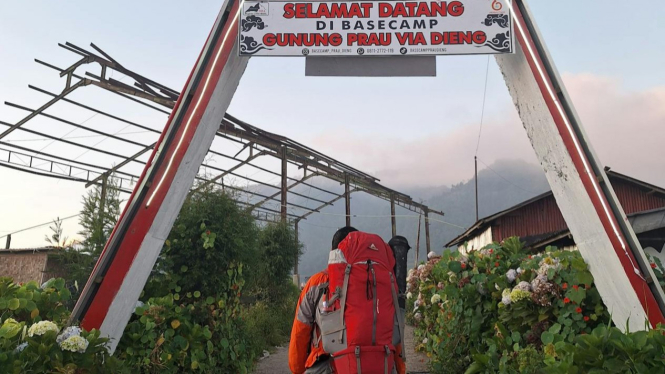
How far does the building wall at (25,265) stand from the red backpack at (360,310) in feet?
40.5

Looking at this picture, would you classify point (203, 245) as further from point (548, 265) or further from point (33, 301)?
point (548, 265)

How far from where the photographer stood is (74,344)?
3.95 metres

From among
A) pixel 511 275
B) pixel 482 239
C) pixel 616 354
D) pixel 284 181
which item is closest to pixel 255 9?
pixel 511 275

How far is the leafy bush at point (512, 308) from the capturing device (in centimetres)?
509

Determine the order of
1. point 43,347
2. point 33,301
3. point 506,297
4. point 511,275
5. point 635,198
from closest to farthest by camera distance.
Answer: point 43,347 → point 33,301 → point 506,297 → point 511,275 → point 635,198

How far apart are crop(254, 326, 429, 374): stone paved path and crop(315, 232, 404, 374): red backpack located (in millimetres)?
5846

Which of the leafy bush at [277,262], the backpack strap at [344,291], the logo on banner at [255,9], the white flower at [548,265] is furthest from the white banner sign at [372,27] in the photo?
the leafy bush at [277,262]

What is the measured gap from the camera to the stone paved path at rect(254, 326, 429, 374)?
9.23 m

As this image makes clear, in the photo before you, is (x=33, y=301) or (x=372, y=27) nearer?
(x=33, y=301)

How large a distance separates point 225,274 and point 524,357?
3.59 meters

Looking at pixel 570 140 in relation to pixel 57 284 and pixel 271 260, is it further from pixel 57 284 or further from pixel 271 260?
pixel 271 260

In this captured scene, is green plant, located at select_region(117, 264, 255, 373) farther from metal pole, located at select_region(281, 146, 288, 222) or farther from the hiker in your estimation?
metal pole, located at select_region(281, 146, 288, 222)

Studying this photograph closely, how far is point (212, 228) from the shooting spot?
679 centimetres

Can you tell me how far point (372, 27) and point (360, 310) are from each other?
3443mm
